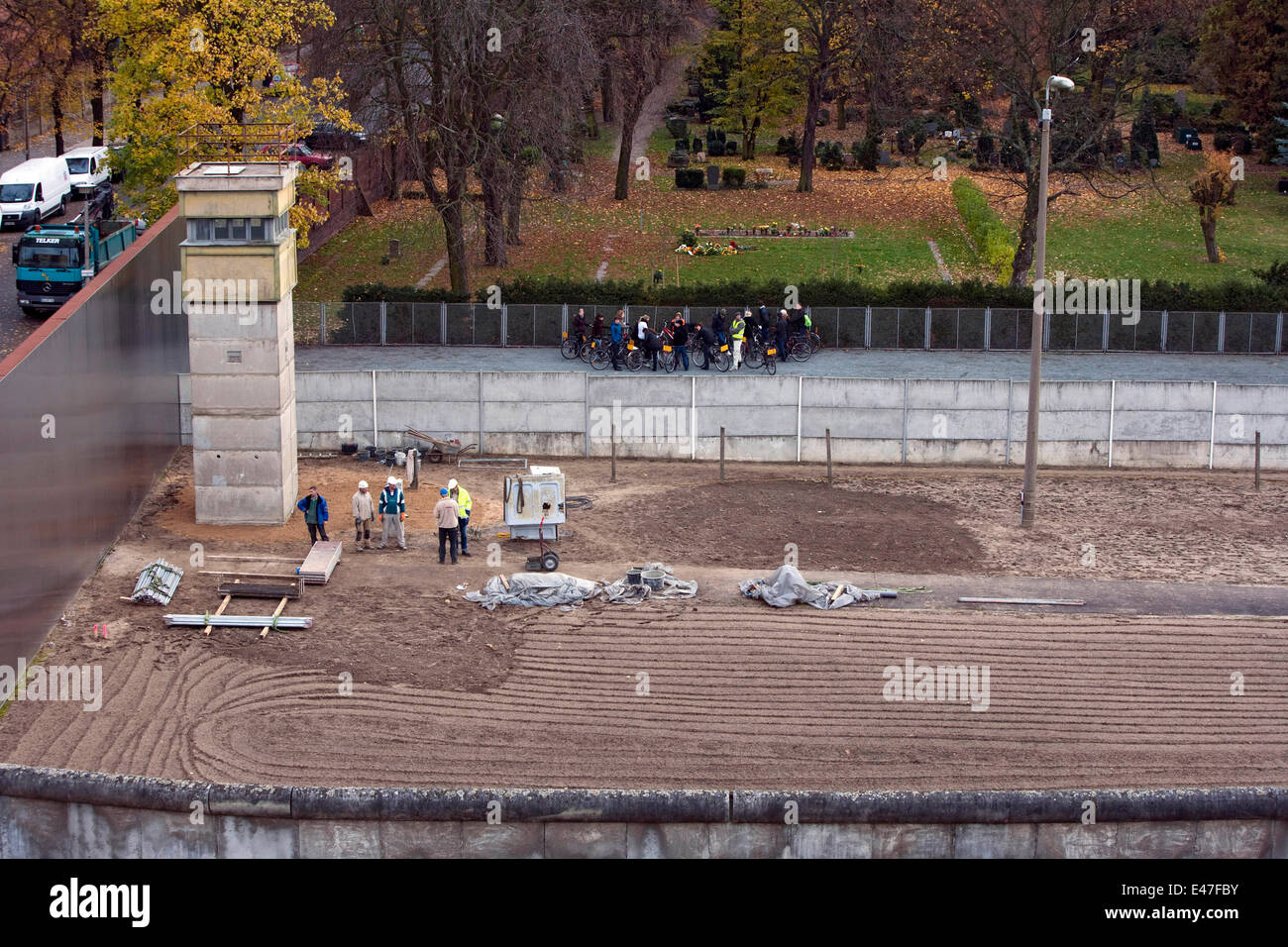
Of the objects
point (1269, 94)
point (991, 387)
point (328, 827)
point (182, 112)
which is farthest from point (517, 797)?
point (1269, 94)

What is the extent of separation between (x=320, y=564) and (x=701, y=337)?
54.6 feet

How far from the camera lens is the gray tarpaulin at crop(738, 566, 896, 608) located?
86.1 ft

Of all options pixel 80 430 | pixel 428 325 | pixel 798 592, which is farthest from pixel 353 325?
pixel 798 592

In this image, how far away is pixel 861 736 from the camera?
21.6 metres

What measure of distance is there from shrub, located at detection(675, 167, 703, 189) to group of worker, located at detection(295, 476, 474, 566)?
37.9 metres

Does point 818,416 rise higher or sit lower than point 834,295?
lower

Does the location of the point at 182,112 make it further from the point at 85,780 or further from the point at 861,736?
the point at 85,780

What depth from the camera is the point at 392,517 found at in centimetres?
2873

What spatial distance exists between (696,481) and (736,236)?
25146 millimetres

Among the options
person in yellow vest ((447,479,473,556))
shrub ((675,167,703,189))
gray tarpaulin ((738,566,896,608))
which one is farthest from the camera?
shrub ((675,167,703,189))

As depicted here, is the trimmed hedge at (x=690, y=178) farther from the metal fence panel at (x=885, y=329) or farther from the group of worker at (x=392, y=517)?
the group of worker at (x=392, y=517)

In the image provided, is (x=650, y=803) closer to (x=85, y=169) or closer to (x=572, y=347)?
(x=572, y=347)

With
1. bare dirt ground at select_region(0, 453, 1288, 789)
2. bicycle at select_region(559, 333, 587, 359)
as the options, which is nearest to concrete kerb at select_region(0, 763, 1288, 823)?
bare dirt ground at select_region(0, 453, 1288, 789)

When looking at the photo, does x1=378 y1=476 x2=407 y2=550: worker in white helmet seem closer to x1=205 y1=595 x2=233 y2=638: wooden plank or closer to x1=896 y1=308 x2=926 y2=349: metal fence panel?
x1=205 y1=595 x2=233 y2=638: wooden plank
